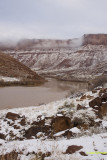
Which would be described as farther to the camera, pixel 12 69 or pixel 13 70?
pixel 12 69

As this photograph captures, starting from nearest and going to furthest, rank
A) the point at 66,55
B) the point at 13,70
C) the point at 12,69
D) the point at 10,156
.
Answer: the point at 10,156 < the point at 13,70 < the point at 12,69 < the point at 66,55

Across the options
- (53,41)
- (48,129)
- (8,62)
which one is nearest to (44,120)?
(48,129)

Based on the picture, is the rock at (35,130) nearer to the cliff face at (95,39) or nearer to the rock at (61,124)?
the rock at (61,124)

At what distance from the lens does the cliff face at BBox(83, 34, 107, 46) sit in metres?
142

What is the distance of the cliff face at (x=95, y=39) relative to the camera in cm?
14212

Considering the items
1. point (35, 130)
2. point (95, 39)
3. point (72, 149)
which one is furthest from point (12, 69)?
point (95, 39)

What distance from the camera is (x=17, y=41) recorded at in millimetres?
180250

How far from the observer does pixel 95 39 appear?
146 m

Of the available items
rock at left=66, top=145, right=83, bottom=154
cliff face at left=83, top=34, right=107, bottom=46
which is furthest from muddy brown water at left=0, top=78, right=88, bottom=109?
cliff face at left=83, top=34, right=107, bottom=46

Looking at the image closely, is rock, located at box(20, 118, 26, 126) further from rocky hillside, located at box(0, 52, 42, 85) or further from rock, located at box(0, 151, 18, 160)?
rocky hillside, located at box(0, 52, 42, 85)

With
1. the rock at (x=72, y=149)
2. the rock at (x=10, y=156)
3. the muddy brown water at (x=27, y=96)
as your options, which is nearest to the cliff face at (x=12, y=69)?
the muddy brown water at (x=27, y=96)

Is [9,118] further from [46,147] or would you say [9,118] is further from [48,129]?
[46,147]

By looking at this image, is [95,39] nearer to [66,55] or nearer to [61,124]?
[66,55]

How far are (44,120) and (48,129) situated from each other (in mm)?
977
